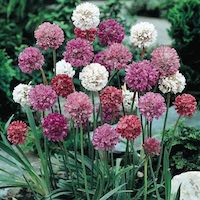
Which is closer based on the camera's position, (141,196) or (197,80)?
(141,196)

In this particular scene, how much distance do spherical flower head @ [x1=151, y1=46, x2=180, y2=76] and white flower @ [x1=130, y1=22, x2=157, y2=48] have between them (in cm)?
29

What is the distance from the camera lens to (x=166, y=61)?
291 cm

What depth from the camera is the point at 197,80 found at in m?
4.89

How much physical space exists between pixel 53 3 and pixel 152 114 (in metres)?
5.67

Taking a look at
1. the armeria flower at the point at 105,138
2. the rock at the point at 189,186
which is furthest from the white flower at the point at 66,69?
the rock at the point at 189,186

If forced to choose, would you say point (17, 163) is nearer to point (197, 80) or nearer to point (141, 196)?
point (141, 196)

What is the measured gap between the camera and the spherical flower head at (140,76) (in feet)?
9.26

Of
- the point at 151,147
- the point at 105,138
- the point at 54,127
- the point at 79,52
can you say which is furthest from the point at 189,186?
the point at 79,52

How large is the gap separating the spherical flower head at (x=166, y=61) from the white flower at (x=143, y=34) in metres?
0.29

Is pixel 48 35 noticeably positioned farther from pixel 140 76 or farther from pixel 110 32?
pixel 140 76

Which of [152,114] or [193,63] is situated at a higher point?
[152,114]

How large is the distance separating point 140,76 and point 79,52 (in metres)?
0.34

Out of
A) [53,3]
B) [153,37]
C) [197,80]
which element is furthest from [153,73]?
[53,3]

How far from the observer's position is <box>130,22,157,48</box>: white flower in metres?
3.21
